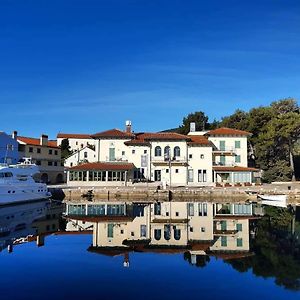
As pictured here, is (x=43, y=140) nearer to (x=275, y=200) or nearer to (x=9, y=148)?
(x=9, y=148)

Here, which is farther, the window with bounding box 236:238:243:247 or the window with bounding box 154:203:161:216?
the window with bounding box 154:203:161:216

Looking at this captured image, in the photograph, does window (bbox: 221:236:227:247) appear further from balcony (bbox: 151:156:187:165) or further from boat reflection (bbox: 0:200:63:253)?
balcony (bbox: 151:156:187:165)

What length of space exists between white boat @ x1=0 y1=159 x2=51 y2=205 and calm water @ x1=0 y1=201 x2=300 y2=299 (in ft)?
18.2

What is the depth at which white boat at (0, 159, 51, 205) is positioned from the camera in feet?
119

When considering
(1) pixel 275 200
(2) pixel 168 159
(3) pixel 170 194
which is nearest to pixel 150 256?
(3) pixel 170 194

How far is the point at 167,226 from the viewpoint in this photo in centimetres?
2509

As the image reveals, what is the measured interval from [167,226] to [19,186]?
20359 millimetres

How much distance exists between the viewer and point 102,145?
51375 mm

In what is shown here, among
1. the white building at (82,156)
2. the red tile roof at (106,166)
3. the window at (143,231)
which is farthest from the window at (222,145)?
the window at (143,231)

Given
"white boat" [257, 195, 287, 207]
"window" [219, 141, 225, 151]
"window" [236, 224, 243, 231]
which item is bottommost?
"window" [236, 224, 243, 231]

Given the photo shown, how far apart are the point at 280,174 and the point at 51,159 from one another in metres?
38.4

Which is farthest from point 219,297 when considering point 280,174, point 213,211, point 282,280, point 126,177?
point 280,174

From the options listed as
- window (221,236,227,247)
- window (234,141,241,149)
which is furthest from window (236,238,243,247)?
window (234,141,241,149)

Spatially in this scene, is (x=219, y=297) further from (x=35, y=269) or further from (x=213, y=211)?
(x=213, y=211)
